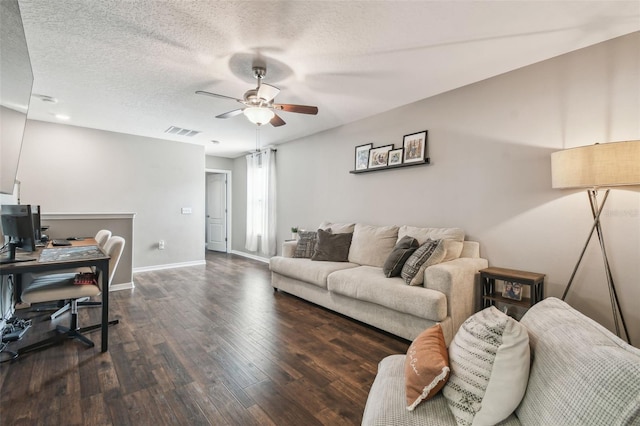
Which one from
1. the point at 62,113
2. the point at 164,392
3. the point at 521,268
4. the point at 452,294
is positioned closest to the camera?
the point at 164,392

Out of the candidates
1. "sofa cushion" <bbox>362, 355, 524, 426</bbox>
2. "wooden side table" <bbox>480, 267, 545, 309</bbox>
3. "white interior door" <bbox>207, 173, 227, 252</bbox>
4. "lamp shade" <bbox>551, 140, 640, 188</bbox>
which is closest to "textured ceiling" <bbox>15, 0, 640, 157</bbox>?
"lamp shade" <bbox>551, 140, 640, 188</bbox>

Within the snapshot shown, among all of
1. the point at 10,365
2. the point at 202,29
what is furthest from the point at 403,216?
the point at 10,365

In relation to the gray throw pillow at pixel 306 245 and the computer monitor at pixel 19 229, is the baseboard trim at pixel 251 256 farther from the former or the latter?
the computer monitor at pixel 19 229

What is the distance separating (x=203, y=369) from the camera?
2223 millimetres

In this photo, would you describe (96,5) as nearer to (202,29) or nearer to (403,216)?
(202,29)

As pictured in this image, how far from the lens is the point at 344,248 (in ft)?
12.9

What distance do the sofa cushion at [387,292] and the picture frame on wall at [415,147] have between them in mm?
1440

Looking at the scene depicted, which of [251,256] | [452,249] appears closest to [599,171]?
[452,249]

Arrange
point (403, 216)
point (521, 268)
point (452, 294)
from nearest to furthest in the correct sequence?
point (452, 294) < point (521, 268) < point (403, 216)

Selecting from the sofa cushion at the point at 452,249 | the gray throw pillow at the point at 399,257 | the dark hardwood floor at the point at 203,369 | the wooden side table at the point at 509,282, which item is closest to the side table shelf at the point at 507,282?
the wooden side table at the point at 509,282

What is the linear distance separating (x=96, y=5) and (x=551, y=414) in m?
3.16

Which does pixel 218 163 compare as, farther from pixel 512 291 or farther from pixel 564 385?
pixel 564 385

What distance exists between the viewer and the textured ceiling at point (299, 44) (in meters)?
1.99

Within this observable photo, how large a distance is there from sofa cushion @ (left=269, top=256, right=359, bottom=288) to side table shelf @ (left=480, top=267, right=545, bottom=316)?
→ 1450 mm
